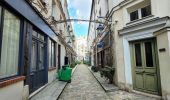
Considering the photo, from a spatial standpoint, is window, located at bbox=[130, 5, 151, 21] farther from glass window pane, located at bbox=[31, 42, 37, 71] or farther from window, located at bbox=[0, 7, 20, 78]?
window, located at bbox=[0, 7, 20, 78]

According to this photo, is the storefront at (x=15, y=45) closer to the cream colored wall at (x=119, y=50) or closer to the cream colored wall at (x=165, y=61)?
the cream colored wall at (x=119, y=50)

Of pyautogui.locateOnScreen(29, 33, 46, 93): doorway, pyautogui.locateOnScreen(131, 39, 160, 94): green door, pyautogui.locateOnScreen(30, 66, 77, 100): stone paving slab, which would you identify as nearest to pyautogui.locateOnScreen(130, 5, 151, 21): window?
pyautogui.locateOnScreen(131, 39, 160, 94): green door

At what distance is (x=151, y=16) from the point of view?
6.04 meters

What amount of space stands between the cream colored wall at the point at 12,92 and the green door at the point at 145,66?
484 cm

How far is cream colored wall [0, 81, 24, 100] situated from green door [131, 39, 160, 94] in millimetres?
4843

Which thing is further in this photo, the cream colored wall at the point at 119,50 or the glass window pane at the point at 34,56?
the cream colored wall at the point at 119,50

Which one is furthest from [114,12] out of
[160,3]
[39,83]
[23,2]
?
[39,83]

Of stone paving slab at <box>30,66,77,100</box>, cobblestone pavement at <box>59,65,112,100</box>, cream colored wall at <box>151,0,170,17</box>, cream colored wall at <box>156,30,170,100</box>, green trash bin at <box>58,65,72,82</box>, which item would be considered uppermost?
cream colored wall at <box>151,0,170,17</box>

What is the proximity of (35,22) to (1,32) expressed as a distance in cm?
247

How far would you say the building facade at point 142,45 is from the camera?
17.4ft

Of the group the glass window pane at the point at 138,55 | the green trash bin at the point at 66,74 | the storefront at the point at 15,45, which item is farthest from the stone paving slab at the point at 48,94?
the glass window pane at the point at 138,55

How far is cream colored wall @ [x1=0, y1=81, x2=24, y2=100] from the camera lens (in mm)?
3689

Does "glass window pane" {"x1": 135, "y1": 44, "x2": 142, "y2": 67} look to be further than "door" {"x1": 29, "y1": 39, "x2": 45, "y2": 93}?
Yes

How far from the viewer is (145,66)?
638 cm
